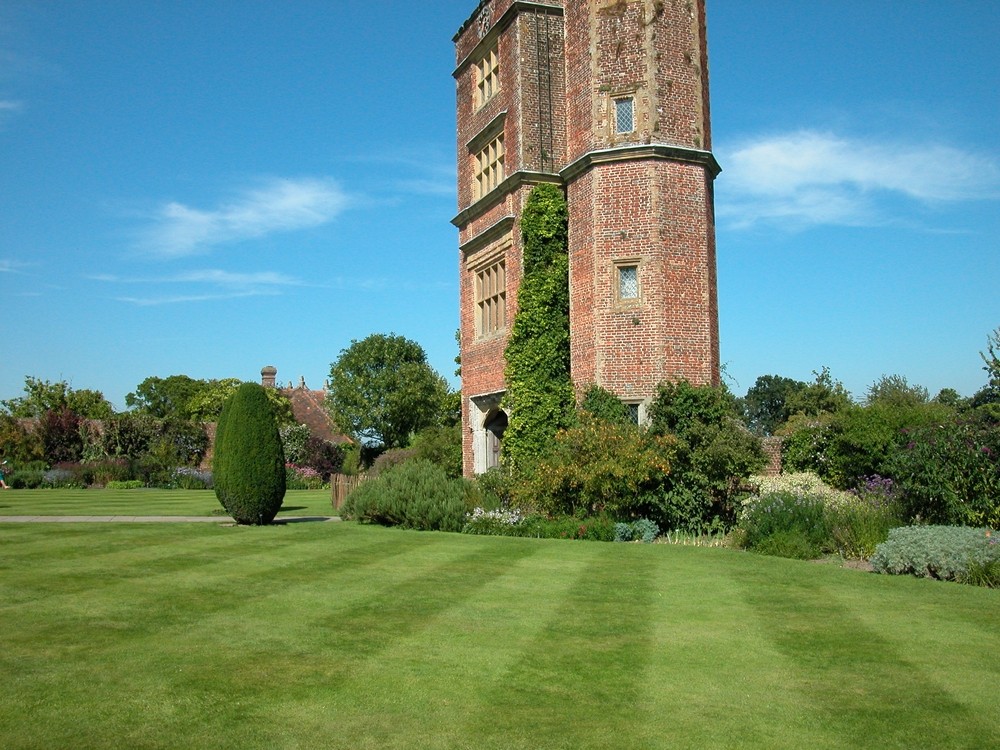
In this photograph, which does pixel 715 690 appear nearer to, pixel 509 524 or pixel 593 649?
pixel 593 649

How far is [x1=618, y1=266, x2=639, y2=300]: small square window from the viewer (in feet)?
62.4

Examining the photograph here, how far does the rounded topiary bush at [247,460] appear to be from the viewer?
689 inches

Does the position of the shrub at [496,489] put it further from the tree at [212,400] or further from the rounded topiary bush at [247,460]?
the tree at [212,400]

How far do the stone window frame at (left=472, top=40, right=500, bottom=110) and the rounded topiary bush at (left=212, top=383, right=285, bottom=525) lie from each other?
36.3ft

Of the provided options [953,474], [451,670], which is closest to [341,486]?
[953,474]

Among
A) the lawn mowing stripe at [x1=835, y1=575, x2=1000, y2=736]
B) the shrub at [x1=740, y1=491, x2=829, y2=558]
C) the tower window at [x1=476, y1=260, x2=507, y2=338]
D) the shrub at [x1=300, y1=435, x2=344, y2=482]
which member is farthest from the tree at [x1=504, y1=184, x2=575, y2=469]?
the shrub at [x1=300, y1=435, x2=344, y2=482]

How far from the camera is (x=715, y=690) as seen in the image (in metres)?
6.14

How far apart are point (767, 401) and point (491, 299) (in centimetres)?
7102

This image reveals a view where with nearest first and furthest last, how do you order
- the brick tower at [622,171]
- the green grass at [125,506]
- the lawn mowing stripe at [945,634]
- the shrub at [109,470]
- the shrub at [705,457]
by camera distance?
the lawn mowing stripe at [945,634], the shrub at [705,457], the brick tower at [622,171], the green grass at [125,506], the shrub at [109,470]

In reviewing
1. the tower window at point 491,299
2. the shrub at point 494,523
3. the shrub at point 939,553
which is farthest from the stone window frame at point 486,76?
the shrub at point 939,553

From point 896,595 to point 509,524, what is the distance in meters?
Answer: 8.26

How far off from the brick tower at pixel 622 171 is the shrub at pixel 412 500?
154 inches

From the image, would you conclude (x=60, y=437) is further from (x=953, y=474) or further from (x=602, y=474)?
(x=953, y=474)

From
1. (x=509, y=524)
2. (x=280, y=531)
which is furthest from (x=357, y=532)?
(x=509, y=524)
